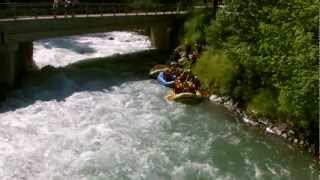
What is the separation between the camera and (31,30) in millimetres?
34188

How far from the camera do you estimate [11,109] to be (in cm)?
2898

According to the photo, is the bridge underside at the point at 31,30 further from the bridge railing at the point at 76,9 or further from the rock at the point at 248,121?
the rock at the point at 248,121

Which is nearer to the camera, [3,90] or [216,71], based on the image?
[3,90]

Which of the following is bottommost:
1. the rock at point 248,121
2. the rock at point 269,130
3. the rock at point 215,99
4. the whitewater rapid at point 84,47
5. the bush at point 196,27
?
the rock at point 269,130

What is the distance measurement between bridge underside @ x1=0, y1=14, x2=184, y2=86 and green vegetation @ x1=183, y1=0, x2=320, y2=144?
856 centimetres

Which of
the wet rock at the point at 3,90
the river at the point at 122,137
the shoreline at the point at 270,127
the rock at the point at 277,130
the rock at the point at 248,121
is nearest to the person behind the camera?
the river at the point at 122,137

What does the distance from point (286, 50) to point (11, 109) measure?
14499mm

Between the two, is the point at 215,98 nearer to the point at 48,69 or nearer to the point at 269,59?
the point at 269,59

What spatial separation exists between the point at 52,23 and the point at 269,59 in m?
14.8

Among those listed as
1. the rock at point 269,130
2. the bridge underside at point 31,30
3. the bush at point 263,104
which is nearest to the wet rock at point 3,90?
the bridge underside at point 31,30

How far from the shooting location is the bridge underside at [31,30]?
1281 inches

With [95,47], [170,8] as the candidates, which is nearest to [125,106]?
[95,47]

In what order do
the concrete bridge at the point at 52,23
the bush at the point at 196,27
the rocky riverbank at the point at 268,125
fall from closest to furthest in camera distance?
the rocky riverbank at the point at 268,125 → the concrete bridge at the point at 52,23 → the bush at the point at 196,27

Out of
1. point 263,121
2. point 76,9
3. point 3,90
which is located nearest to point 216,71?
point 263,121
